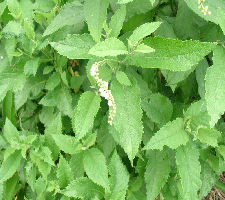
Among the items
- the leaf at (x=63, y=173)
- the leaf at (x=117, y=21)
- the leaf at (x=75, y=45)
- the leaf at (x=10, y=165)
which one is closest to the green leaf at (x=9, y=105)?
the leaf at (x=10, y=165)

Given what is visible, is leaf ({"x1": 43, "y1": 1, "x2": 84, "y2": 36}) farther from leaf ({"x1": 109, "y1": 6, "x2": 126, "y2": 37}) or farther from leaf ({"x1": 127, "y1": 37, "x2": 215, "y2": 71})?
leaf ({"x1": 127, "y1": 37, "x2": 215, "y2": 71})

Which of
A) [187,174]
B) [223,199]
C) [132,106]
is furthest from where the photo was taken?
[223,199]

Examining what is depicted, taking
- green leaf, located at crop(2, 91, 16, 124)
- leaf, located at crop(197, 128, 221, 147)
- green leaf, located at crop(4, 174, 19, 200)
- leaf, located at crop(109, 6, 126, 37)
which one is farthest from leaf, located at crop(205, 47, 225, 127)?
green leaf, located at crop(4, 174, 19, 200)

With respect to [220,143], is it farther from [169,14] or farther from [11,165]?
[11,165]

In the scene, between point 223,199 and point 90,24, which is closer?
point 90,24

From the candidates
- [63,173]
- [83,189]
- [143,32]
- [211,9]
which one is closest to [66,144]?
[63,173]

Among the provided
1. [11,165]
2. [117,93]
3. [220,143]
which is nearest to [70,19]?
[117,93]

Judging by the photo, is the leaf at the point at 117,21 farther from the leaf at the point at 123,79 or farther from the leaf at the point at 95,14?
the leaf at the point at 123,79
